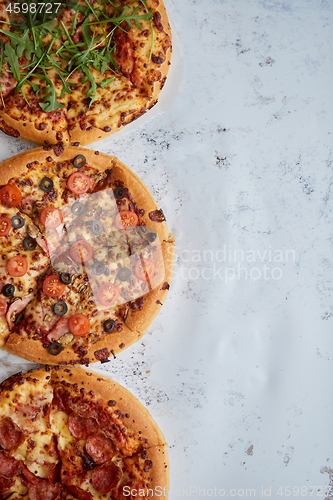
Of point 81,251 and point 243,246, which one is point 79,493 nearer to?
point 81,251

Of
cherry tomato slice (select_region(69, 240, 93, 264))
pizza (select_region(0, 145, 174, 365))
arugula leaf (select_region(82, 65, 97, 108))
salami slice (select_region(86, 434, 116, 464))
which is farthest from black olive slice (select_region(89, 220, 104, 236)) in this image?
salami slice (select_region(86, 434, 116, 464))

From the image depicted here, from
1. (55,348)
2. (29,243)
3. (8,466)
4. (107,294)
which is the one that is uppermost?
(29,243)

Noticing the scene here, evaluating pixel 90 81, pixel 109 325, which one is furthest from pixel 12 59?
pixel 109 325

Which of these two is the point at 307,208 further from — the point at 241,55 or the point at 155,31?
the point at 155,31

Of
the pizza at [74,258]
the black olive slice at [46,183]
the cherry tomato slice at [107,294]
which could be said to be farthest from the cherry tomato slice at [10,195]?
the cherry tomato slice at [107,294]

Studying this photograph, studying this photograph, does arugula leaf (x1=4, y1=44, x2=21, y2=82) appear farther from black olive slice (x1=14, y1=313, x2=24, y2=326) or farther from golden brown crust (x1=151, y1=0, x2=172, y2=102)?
black olive slice (x1=14, y1=313, x2=24, y2=326)
